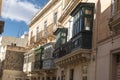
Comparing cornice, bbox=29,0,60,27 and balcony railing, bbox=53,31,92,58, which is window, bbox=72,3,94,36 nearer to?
balcony railing, bbox=53,31,92,58

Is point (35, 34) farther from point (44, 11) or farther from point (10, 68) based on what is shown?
point (10, 68)

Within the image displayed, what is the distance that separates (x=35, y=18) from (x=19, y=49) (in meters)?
8.44

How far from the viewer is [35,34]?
3338 centimetres

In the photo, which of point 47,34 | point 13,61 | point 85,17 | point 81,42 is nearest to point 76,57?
point 81,42

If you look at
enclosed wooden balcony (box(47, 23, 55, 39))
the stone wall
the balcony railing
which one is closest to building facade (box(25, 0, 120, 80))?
the balcony railing

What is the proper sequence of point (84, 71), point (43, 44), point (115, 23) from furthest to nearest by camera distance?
point (43, 44), point (84, 71), point (115, 23)

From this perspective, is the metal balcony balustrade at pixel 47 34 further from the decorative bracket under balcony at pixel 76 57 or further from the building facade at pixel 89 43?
the decorative bracket under balcony at pixel 76 57

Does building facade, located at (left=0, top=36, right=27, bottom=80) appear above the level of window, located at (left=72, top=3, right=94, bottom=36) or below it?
below

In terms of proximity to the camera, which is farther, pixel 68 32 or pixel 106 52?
pixel 68 32

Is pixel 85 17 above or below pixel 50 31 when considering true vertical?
below

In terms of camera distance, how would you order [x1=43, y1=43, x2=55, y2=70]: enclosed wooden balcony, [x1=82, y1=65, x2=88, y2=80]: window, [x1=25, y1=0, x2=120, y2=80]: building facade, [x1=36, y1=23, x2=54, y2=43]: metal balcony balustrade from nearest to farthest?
[x1=25, y1=0, x2=120, y2=80]: building facade → [x1=82, y1=65, x2=88, y2=80]: window → [x1=43, y1=43, x2=55, y2=70]: enclosed wooden balcony → [x1=36, y1=23, x2=54, y2=43]: metal balcony balustrade

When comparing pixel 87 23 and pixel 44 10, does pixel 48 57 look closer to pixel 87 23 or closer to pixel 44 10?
pixel 44 10

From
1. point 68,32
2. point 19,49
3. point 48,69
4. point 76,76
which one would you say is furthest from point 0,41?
point 76,76

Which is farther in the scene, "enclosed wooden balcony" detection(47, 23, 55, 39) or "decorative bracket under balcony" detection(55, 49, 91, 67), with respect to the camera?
"enclosed wooden balcony" detection(47, 23, 55, 39)
